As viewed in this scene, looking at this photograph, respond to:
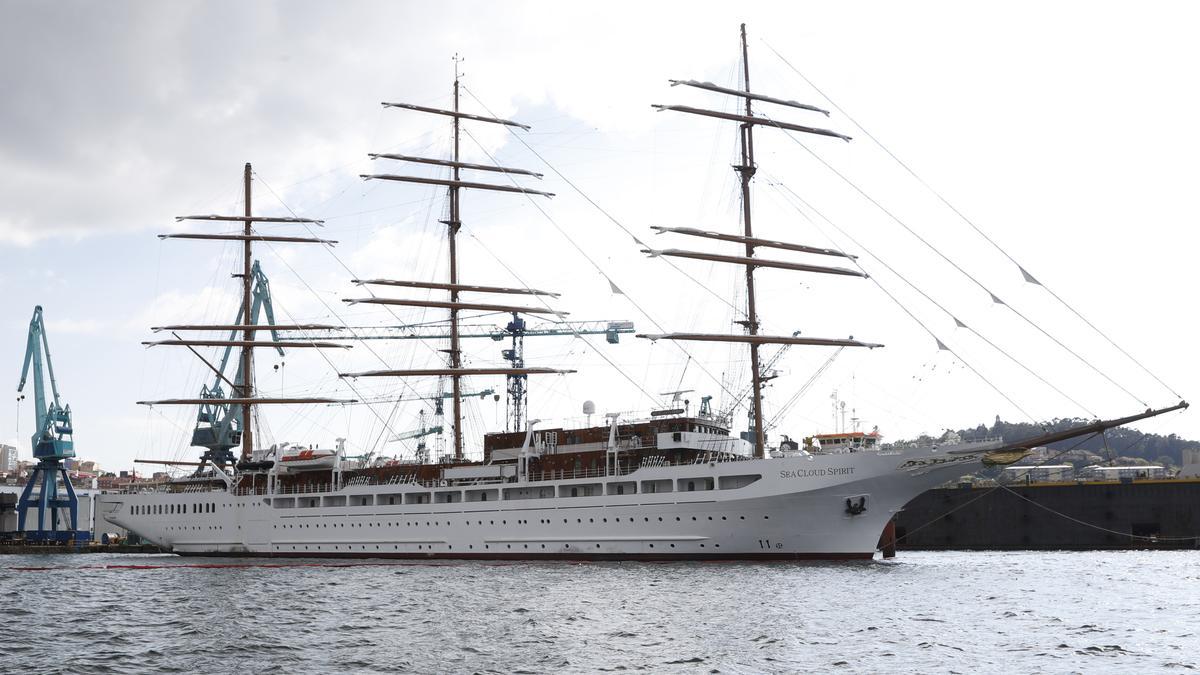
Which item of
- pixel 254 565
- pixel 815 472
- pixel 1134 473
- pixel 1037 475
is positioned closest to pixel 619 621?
pixel 815 472

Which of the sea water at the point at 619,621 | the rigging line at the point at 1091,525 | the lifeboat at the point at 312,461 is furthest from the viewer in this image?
the rigging line at the point at 1091,525

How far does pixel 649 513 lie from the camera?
41.0m

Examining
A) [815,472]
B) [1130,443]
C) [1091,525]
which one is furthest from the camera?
[1130,443]

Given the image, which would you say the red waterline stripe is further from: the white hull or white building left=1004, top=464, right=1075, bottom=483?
white building left=1004, top=464, right=1075, bottom=483

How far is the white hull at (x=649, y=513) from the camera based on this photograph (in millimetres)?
38500

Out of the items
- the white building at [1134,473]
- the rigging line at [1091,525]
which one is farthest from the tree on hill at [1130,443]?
the rigging line at [1091,525]

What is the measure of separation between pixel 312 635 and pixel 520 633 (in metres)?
4.56

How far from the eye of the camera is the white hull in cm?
3850

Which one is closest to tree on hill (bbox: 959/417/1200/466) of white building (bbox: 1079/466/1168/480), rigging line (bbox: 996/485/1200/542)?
white building (bbox: 1079/466/1168/480)

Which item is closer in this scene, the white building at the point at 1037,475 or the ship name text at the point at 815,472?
the ship name text at the point at 815,472

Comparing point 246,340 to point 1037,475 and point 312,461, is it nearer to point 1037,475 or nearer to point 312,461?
point 312,461

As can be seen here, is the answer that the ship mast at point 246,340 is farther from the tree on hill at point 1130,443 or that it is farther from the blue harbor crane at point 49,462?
the tree on hill at point 1130,443

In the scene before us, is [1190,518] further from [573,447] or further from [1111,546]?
[573,447]

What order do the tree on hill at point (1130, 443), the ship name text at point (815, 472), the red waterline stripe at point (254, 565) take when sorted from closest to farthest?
the ship name text at point (815, 472)
the red waterline stripe at point (254, 565)
the tree on hill at point (1130, 443)
